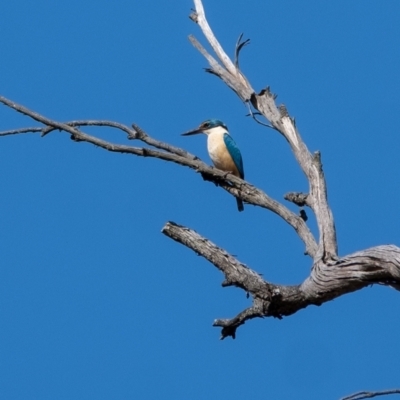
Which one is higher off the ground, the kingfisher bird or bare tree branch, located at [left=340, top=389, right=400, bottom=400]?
the kingfisher bird

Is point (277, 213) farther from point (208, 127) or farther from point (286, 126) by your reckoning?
point (208, 127)

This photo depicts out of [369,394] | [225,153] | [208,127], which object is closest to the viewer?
[369,394]

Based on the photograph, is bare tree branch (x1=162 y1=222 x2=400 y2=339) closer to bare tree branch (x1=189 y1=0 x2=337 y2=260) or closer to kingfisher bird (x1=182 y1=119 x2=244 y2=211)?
bare tree branch (x1=189 y1=0 x2=337 y2=260)

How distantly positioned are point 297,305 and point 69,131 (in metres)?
2.22

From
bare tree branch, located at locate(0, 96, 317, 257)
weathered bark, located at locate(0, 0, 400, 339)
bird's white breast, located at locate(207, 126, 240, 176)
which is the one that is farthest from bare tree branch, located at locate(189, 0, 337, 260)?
bird's white breast, located at locate(207, 126, 240, 176)

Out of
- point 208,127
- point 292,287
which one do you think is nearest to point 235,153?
point 208,127

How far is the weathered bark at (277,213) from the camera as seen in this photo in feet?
14.9

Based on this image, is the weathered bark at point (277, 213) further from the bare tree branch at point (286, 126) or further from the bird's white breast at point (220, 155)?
the bird's white breast at point (220, 155)

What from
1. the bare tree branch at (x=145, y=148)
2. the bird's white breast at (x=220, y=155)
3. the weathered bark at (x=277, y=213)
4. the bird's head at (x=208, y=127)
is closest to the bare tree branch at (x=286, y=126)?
the weathered bark at (x=277, y=213)

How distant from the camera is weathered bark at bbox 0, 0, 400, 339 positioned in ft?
14.9

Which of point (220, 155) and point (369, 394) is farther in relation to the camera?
point (220, 155)

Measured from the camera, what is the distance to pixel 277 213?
5879 mm

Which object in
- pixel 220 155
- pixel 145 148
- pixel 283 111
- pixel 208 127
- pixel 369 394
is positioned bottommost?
pixel 369 394

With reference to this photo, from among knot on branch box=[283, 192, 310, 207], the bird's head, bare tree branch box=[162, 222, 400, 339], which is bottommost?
bare tree branch box=[162, 222, 400, 339]
